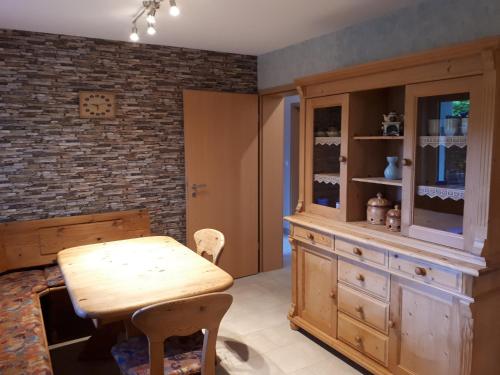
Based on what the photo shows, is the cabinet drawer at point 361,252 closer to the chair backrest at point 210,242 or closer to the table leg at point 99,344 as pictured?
the chair backrest at point 210,242

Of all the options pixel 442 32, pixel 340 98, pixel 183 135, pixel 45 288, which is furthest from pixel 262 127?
pixel 45 288

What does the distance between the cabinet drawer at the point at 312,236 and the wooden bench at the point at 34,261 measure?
1.42 m

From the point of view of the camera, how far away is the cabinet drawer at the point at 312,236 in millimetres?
2730

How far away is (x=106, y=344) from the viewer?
271cm

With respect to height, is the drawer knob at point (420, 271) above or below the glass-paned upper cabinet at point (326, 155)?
below

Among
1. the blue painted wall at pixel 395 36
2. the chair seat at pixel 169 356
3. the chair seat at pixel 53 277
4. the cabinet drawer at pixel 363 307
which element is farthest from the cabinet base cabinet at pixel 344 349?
the blue painted wall at pixel 395 36

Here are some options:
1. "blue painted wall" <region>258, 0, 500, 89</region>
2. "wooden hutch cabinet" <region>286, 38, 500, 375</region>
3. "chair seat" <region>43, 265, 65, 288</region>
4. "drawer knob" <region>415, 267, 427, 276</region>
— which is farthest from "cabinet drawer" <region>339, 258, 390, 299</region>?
"chair seat" <region>43, 265, 65, 288</region>

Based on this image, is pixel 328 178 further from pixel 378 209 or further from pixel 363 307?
pixel 363 307

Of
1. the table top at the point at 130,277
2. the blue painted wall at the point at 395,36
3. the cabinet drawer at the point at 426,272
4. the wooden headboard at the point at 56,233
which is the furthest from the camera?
the wooden headboard at the point at 56,233

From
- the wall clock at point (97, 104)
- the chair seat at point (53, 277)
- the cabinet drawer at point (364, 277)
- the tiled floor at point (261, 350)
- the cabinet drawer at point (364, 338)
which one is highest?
the wall clock at point (97, 104)

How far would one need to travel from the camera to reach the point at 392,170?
2.60 meters

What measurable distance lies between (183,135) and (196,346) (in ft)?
7.33

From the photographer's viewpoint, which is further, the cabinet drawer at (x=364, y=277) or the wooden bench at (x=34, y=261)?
the cabinet drawer at (x=364, y=277)

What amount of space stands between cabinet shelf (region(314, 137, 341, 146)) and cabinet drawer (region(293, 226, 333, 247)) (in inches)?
24.1
